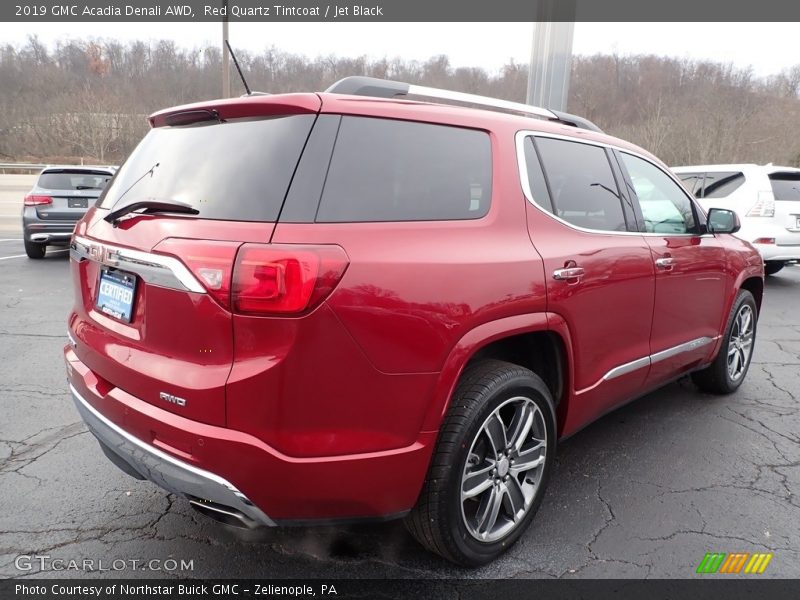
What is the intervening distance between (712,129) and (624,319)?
41238 millimetres

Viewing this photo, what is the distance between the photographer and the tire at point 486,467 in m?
2.00

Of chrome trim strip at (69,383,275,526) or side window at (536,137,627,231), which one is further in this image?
side window at (536,137,627,231)

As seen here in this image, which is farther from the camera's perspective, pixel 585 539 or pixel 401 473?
pixel 585 539

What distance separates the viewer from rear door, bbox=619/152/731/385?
310 centimetres

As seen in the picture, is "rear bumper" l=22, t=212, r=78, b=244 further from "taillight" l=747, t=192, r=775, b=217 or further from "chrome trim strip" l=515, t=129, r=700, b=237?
"taillight" l=747, t=192, r=775, b=217

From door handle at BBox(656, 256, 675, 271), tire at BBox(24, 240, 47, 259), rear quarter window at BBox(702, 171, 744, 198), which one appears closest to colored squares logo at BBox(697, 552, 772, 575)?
door handle at BBox(656, 256, 675, 271)

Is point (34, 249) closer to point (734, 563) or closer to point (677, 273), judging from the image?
point (677, 273)

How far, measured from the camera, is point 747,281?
4180 millimetres

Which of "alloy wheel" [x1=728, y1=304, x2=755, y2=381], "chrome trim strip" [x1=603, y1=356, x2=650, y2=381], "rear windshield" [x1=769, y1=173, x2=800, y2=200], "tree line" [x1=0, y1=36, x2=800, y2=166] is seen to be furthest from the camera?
"tree line" [x1=0, y1=36, x2=800, y2=166]

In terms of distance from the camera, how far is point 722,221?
358 cm

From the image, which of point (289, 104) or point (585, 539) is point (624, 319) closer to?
point (585, 539)

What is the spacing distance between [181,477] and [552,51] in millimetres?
10919

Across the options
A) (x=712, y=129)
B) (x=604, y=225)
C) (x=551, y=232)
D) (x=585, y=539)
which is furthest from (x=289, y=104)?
(x=712, y=129)

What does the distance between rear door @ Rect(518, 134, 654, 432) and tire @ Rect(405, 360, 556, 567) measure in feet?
1.02
